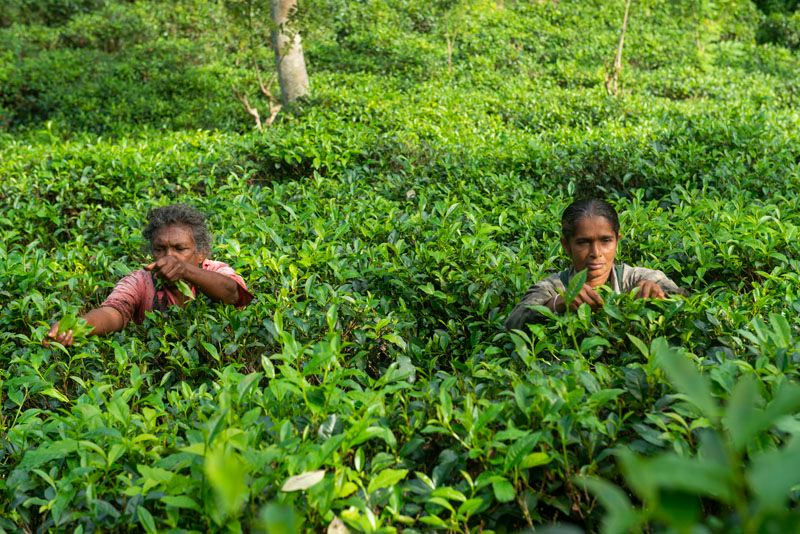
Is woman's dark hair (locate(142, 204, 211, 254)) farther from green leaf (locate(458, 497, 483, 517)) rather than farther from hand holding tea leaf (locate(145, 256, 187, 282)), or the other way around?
green leaf (locate(458, 497, 483, 517))

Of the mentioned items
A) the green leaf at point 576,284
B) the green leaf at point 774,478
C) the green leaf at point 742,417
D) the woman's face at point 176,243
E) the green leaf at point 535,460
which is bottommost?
the woman's face at point 176,243

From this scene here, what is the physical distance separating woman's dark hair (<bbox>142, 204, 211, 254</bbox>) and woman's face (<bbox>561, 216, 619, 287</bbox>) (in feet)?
6.10

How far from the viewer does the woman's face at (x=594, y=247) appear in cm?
295

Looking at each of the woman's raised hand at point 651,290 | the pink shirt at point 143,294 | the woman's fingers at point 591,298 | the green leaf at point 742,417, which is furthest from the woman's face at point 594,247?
the green leaf at point 742,417

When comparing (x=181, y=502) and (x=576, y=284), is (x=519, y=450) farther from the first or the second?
(x=181, y=502)

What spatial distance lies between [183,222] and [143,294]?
41 centimetres

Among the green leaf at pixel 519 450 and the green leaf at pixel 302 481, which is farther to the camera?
the green leaf at pixel 519 450

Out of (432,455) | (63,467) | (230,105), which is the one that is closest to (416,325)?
(432,455)

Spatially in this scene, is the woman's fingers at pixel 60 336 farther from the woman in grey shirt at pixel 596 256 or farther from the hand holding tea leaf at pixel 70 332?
the woman in grey shirt at pixel 596 256

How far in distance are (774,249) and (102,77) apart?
10563mm

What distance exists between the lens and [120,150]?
5.86 metres

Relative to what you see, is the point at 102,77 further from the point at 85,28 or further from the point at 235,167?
the point at 235,167

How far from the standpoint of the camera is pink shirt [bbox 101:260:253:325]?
123 inches

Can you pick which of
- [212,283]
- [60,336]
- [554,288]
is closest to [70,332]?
[60,336]
